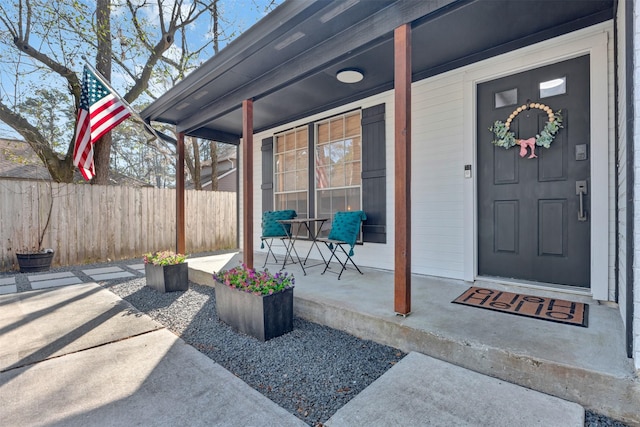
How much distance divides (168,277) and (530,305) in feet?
12.2

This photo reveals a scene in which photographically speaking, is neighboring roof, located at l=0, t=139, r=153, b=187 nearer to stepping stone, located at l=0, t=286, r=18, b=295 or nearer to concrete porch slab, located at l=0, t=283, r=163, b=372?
stepping stone, located at l=0, t=286, r=18, b=295

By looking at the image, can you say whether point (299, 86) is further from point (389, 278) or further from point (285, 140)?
point (389, 278)

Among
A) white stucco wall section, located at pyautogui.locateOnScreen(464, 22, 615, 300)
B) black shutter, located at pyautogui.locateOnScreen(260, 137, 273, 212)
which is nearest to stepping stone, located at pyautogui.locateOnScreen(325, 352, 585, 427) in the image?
white stucco wall section, located at pyautogui.locateOnScreen(464, 22, 615, 300)

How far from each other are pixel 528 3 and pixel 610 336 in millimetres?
2357

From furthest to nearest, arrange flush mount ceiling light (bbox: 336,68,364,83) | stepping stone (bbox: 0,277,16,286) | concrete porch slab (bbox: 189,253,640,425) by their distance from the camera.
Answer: stepping stone (bbox: 0,277,16,286), flush mount ceiling light (bbox: 336,68,364,83), concrete porch slab (bbox: 189,253,640,425)

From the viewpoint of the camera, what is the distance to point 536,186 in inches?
111

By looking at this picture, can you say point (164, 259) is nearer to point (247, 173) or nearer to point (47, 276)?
point (247, 173)

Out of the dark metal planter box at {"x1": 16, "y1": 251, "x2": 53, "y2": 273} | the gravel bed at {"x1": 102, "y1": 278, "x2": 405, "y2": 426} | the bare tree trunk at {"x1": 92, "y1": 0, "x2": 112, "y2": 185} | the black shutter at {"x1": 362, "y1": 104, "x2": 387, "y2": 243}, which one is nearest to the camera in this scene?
the gravel bed at {"x1": 102, "y1": 278, "x2": 405, "y2": 426}

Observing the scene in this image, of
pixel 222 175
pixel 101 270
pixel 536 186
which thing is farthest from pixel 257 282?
pixel 222 175

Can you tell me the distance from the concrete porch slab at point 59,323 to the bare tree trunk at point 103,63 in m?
3.98

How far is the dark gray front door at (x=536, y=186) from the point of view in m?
2.63

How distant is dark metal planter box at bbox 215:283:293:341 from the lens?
2385 mm

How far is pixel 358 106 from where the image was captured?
4.15 metres

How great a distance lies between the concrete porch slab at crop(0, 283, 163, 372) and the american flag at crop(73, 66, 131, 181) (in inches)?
74.5
